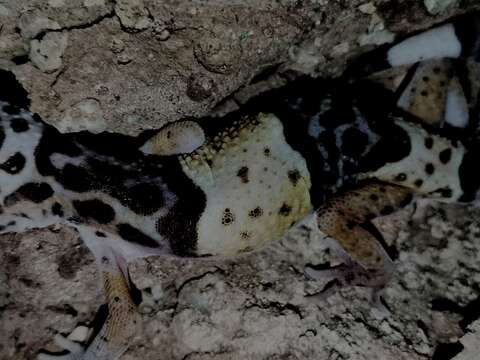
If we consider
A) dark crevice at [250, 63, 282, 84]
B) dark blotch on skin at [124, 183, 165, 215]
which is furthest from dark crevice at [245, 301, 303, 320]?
dark crevice at [250, 63, 282, 84]

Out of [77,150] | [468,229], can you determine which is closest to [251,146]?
[77,150]

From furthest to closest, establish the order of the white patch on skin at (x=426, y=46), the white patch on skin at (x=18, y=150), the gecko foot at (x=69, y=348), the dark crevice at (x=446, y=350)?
the white patch on skin at (x=426, y=46) < the gecko foot at (x=69, y=348) < the dark crevice at (x=446, y=350) < the white patch on skin at (x=18, y=150)

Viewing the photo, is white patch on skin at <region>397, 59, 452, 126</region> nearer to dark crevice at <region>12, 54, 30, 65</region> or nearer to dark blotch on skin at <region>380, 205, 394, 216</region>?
dark blotch on skin at <region>380, 205, 394, 216</region>

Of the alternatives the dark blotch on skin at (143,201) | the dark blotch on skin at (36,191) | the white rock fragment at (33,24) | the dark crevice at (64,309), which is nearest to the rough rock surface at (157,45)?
the white rock fragment at (33,24)

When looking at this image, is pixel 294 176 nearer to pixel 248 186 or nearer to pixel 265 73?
pixel 248 186

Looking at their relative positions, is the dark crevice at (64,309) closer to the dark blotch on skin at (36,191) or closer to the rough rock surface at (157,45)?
the dark blotch on skin at (36,191)
